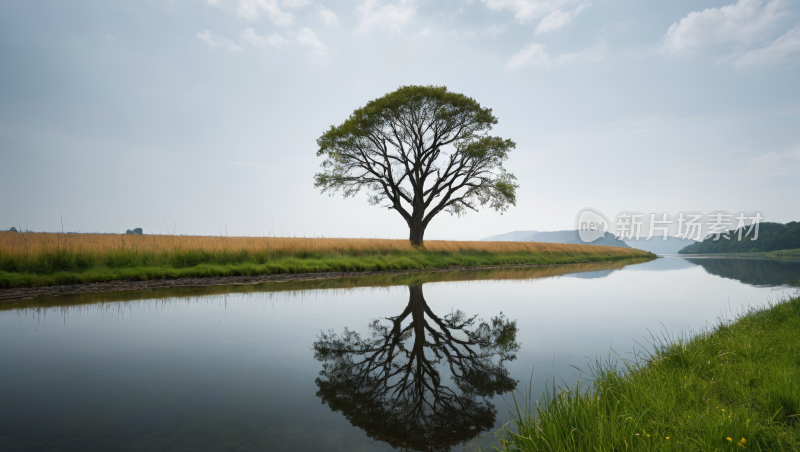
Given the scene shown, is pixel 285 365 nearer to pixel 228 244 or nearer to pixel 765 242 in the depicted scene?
pixel 228 244

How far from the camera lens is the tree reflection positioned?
126 inches

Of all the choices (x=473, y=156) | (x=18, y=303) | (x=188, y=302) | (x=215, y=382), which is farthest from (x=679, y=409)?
(x=473, y=156)

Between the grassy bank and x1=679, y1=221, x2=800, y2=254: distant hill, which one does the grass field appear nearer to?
the grassy bank

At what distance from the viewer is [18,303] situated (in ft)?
27.9

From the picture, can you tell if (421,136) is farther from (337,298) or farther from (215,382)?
(215,382)

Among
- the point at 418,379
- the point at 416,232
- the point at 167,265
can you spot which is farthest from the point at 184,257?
the point at 416,232

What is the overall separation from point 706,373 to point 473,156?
881 inches

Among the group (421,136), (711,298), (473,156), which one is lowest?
(711,298)

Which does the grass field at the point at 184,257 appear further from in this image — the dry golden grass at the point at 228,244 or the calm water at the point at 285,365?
the calm water at the point at 285,365

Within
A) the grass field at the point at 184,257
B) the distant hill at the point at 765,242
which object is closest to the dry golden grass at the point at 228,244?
the grass field at the point at 184,257

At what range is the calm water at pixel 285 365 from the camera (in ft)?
10.0

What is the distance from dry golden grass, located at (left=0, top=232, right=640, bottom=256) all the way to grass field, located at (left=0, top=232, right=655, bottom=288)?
0.02 m

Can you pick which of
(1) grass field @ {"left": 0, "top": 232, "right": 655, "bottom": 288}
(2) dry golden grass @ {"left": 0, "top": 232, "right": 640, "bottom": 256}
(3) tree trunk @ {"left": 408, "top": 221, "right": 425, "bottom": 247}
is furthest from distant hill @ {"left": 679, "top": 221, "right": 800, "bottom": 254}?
(3) tree trunk @ {"left": 408, "top": 221, "right": 425, "bottom": 247}

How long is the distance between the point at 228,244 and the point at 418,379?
591 inches
